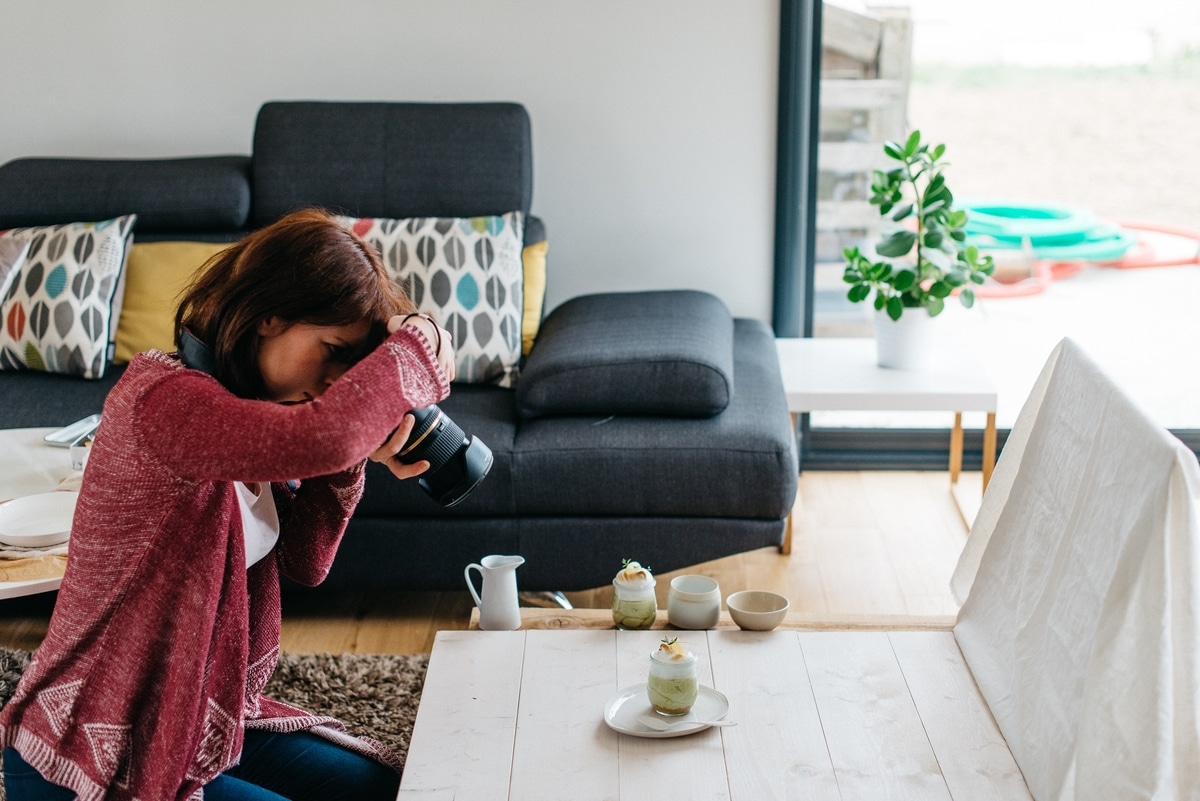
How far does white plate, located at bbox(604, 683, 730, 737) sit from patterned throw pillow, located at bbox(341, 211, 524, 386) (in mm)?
1351

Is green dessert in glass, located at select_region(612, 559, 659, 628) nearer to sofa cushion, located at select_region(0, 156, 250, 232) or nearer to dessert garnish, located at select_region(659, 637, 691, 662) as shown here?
dessert garnish, located at select_region(659, 637, 691, 662)

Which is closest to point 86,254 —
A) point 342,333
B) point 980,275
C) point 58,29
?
point 58,29

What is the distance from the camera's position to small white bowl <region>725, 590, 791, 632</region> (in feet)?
5.40

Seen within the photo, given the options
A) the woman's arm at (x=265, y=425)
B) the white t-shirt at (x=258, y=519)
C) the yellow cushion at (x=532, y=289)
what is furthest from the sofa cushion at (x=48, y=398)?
the woman's arm at (x=265, y=425)

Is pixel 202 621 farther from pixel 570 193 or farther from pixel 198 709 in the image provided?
pixel 570 193

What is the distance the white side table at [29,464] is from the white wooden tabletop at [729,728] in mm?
843

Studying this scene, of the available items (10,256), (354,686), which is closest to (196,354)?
(354,686)

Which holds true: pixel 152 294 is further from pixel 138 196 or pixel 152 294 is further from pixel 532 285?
pixel 532 285

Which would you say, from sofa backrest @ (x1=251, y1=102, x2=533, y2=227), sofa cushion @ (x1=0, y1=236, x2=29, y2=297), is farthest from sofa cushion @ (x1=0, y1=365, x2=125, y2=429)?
sofa backrest @ (x1=251, y1=102, x2=533, y2=227)

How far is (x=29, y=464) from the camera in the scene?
2098 mm

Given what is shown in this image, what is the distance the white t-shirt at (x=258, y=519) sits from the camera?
55.7 inches

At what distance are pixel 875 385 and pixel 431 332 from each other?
1.72 metres

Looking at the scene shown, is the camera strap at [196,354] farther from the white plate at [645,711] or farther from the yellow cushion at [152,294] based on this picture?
the yellow cushion at [152,294]

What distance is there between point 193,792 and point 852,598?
5.47ft
